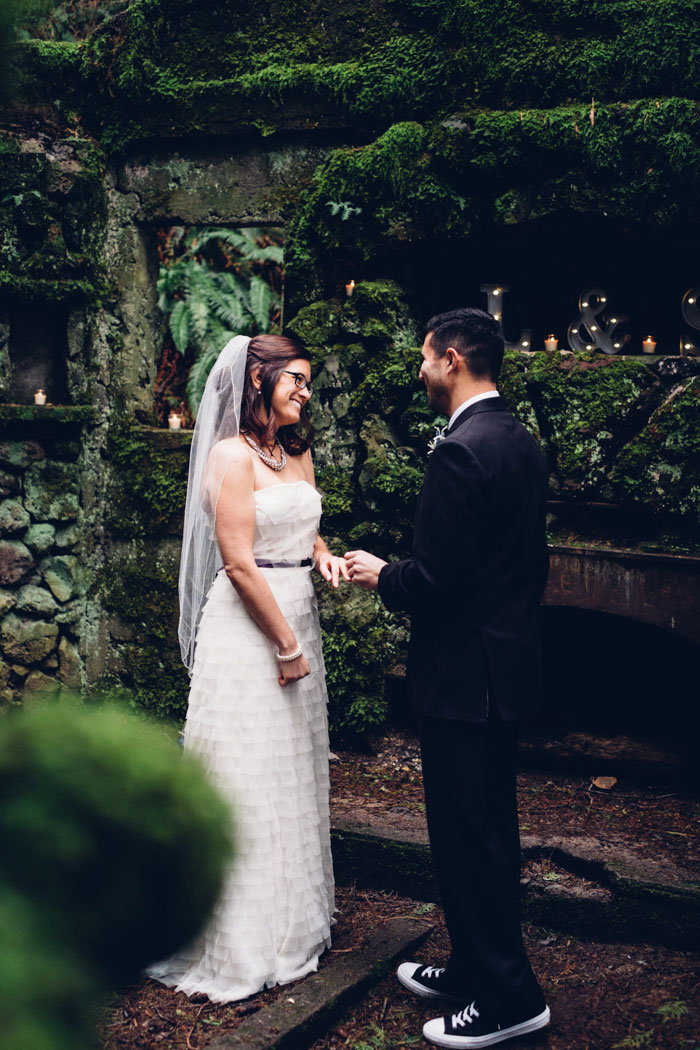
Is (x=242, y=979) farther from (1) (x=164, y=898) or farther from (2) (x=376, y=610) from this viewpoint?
(1) (x=164, y=898)

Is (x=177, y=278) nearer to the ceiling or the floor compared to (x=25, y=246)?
nearer to the ceiling

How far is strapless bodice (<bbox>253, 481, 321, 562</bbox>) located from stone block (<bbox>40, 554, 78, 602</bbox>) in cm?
237

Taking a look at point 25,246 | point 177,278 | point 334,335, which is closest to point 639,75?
point 334,335

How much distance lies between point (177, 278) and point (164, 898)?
8820 mm

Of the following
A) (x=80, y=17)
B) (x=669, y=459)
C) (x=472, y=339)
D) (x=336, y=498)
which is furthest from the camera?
(x=80, y=17)

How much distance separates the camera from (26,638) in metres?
5.20

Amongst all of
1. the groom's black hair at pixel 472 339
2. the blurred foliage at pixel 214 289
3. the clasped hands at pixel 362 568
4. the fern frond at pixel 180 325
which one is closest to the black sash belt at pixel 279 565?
the clasped hands at pixel 362 568

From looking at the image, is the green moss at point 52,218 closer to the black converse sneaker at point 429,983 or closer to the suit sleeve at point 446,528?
the suit sleeve at point 446,528

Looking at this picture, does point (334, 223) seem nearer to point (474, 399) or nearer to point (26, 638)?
point (474, 399)

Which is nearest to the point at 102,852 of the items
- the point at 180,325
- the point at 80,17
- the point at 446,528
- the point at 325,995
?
the point at 446,528

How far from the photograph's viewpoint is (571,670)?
4.96 meters

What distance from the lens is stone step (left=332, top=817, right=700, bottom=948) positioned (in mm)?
3525

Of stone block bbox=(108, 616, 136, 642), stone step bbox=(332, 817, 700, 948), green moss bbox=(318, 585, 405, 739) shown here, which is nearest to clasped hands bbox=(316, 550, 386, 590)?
stone step bbox=(332, 817, 700, 948)

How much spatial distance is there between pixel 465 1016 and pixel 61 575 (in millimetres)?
3424
